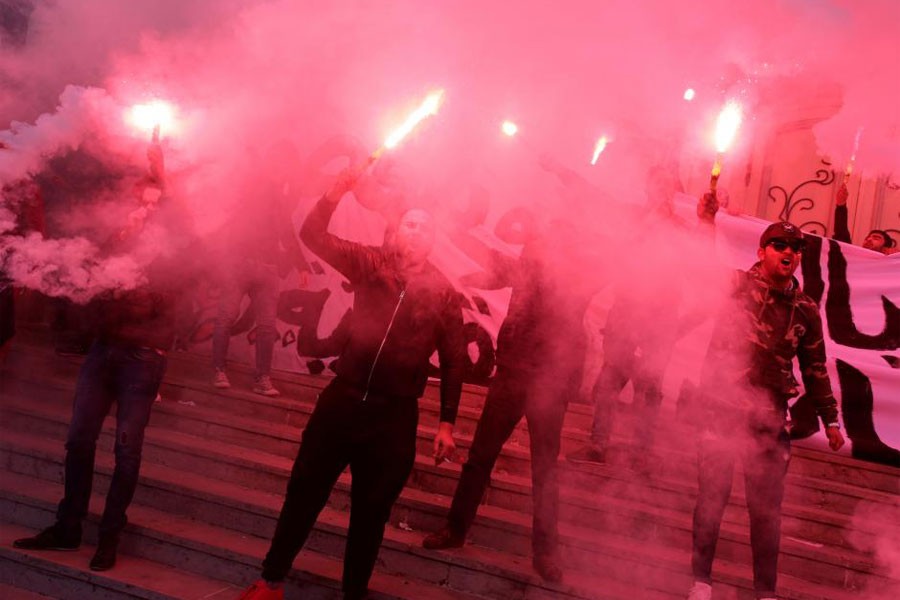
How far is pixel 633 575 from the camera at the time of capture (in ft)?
13.1

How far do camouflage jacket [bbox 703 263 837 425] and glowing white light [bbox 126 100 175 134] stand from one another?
11.6 ft

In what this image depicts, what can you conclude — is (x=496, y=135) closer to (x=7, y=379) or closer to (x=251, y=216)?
(x=251, y=216)

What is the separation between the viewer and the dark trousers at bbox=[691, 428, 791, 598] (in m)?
3.45

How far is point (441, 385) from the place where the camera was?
Answer: 3578mm

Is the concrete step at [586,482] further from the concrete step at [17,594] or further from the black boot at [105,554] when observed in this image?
the concrete step at [17,594]

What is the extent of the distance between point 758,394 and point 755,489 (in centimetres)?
43

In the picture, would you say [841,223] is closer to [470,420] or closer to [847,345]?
[847,345]

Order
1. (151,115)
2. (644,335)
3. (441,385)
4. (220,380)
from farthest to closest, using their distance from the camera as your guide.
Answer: (220,380) → (644,335) → (151,115) → (441,385)

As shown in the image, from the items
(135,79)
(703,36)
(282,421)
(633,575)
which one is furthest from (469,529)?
(135,79)

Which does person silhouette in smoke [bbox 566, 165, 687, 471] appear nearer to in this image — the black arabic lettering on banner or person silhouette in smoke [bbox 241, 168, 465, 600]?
the black arabic lettering on banner

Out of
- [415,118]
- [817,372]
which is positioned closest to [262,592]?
[415,118]

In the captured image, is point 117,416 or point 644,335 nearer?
point 117,416

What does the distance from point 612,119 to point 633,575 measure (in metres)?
2.99

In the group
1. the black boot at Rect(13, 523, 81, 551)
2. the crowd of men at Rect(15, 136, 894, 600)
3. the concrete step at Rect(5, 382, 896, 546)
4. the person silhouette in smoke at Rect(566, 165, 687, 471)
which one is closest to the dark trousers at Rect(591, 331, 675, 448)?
the person silhouette in smoke at Rect(566, 165, 687, 471)
